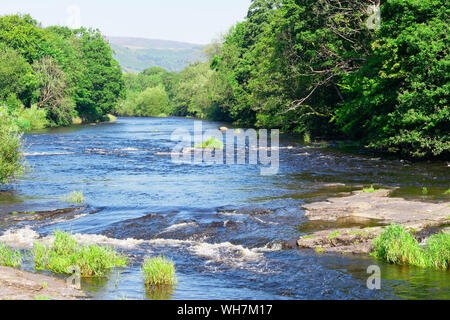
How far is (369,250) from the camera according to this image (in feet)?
46.3

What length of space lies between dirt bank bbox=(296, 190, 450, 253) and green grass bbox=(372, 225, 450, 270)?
2.61ft

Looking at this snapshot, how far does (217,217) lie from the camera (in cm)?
1858

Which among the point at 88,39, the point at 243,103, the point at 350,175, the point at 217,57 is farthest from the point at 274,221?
the point at 88,39

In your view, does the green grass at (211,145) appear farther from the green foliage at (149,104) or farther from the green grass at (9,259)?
the green foliage at (149,104)

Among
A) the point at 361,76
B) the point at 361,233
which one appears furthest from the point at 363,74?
the point at 361,233

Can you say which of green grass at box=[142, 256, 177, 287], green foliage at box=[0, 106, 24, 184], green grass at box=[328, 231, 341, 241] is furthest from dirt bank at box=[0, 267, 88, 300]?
green foliage at box=[0, 106, 24, 184]

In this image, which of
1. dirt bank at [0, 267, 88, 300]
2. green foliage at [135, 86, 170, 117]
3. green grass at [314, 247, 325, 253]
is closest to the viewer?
dirt bank at [0, 267, 88, 300]

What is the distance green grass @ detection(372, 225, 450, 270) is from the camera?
1260cm

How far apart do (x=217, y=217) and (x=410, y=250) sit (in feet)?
24.6

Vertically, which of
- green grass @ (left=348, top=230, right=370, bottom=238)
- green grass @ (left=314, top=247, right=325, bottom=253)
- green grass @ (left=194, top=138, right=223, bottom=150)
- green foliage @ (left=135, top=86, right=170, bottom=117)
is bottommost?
green grass @ (left=314, top=247, right=325, bottom=253)

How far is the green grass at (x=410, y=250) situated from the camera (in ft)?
41.3

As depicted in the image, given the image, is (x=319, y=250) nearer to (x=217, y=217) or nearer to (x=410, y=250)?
(x=410, y=250)

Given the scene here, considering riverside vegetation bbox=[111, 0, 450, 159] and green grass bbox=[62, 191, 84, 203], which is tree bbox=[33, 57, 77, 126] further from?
green grass bbox=[62, 191, 84, 203]

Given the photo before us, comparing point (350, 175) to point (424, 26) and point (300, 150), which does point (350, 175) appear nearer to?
point (424, 26)
